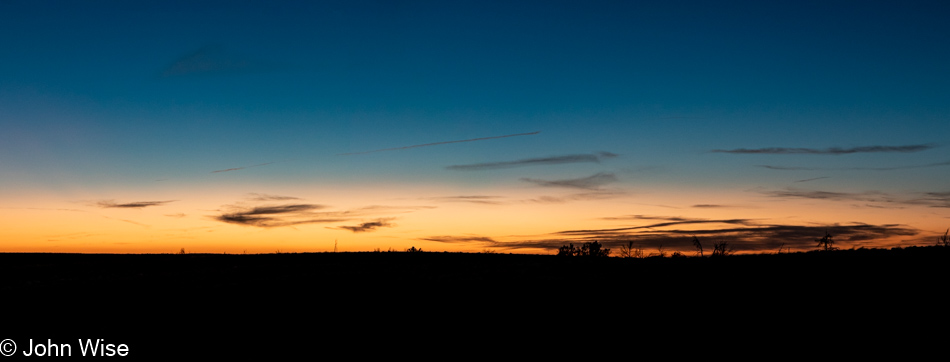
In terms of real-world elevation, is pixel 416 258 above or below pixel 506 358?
above

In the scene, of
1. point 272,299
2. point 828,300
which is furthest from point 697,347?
point 272,299

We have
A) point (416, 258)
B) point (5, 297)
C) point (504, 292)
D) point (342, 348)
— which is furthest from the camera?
point (416, 258)

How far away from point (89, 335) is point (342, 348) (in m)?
4.89

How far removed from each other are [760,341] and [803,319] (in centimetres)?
151

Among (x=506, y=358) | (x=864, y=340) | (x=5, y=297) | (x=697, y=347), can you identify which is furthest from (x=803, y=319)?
(x=5, y=297)

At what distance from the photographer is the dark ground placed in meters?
12.0

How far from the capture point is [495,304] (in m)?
14.1

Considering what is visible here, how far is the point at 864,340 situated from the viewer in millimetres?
11047

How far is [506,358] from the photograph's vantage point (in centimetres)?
1098

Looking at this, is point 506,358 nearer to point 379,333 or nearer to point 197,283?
point 379,333

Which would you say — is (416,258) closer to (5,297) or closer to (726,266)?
(726,266)

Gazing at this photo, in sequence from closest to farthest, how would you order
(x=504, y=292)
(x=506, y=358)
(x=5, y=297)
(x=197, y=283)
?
(x=506, y=358) < (x=504, y=292) < (x=5, y=297) < (x=197, y=283)

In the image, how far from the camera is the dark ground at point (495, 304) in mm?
11961

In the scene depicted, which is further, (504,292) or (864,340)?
(504,292)
